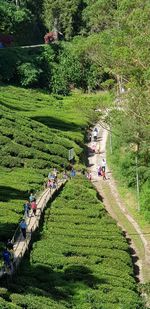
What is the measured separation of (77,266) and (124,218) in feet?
43.5

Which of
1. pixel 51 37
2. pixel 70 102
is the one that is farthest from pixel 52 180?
pixel 51 37

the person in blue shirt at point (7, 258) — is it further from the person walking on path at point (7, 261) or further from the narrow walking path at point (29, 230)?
the narrow walking path at point (29, 230)

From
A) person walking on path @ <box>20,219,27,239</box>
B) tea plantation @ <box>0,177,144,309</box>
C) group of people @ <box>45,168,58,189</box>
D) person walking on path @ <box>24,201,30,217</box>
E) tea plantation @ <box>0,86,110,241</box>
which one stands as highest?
tea plantation @ <box>0,86,110,241</box>

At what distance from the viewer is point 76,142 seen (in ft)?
210

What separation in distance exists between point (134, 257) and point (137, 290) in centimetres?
663

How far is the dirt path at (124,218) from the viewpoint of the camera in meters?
40.8

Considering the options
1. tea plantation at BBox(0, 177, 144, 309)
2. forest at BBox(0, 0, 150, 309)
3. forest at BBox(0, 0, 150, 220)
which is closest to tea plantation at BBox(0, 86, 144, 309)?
tea plantation at BBox(0, 177, 144, 309)

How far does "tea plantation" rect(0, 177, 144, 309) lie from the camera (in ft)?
102

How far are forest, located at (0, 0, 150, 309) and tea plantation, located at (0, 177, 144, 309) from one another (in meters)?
0.12

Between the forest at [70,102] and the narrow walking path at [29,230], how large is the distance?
72 centimetres

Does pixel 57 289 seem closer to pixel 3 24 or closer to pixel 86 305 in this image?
pixel 86 305

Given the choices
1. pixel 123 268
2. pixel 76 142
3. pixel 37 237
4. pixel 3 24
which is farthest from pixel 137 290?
pixel 3 24

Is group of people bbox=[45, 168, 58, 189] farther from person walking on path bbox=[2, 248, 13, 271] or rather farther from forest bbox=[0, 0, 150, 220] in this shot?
person walking on path bbox=[2, 248, 13, 271]

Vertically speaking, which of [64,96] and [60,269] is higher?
[64,96]
